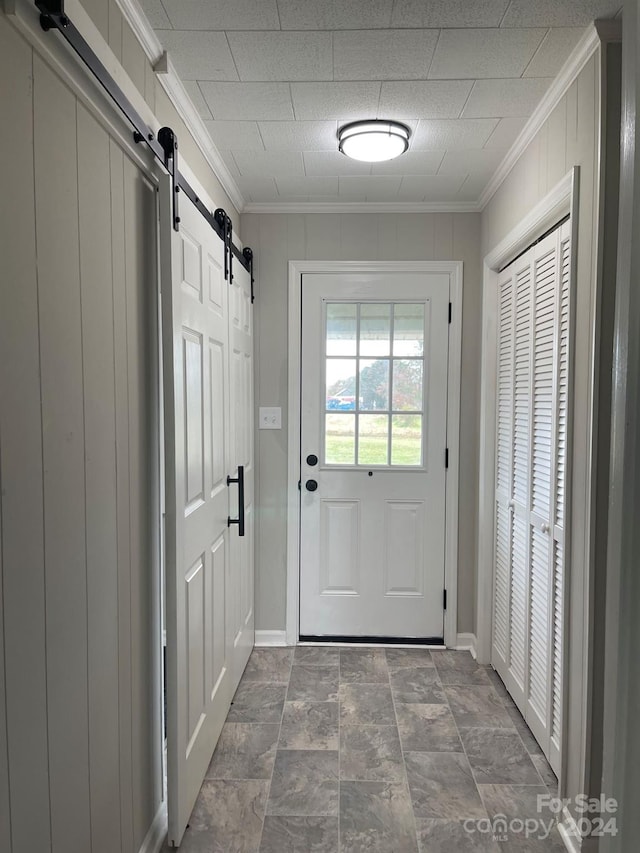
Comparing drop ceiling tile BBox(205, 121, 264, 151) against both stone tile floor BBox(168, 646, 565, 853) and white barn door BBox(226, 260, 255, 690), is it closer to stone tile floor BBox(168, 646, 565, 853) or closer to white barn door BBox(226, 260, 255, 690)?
white barn door BBox(226, 260, 255, 690)

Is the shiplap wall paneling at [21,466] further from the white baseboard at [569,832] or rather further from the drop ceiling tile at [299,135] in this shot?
the white baseboard at [569,832]

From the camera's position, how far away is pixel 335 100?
66.5 inches

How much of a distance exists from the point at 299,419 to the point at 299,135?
136 cm

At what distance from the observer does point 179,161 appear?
5.36 ft

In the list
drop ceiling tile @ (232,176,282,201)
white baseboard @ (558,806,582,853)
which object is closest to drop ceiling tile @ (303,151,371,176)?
drop ceiling tile @ (232,176,282,201)

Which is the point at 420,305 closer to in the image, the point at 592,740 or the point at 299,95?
the point at 299,95

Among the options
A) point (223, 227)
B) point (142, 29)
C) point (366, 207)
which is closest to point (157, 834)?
point (223, 227)

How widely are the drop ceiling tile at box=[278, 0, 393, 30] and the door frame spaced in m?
1.34

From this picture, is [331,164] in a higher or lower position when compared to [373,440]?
higher

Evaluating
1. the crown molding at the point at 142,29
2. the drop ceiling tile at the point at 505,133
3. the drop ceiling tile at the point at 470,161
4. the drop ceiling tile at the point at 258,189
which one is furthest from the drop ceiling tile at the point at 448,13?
the drop ceiling tile at the point at 258,189

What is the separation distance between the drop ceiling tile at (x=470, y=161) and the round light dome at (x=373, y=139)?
A: 11.0 inches

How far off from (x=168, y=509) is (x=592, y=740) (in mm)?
A: 1369

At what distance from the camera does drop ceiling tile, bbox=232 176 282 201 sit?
2349 millimetres

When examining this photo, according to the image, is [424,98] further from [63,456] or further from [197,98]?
[63,456]
